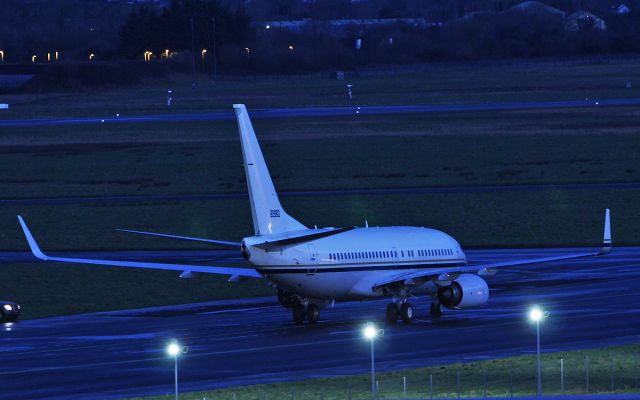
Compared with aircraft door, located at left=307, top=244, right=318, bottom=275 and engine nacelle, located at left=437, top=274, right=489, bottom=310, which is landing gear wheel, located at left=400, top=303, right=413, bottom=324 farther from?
aircraft door, located at left=307, top=244, right=318, bottom=275

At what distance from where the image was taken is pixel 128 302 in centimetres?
6444

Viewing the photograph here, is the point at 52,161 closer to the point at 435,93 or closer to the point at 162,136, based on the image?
the point at 162,136

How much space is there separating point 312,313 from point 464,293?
5.67 meters

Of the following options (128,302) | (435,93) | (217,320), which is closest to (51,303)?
(128,302)

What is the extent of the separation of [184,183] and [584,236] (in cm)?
3569

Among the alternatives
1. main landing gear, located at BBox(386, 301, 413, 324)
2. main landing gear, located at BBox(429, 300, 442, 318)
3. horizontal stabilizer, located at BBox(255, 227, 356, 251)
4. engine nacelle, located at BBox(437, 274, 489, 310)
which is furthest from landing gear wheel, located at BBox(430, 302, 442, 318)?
horizontal stabilizer, located at BBox(255, 227, 356, 251)

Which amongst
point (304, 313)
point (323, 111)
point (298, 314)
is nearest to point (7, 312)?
point (298, 314)

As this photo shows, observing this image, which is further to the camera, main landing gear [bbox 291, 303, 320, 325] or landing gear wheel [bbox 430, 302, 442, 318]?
landing gear wheel [bbox 430, 302, 442, 318]

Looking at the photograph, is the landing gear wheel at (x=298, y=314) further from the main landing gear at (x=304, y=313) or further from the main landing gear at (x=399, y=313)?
the main landing gear at (x=399, y=313)

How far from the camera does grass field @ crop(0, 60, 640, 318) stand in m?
72.9

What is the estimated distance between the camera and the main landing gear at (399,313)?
5631 cm

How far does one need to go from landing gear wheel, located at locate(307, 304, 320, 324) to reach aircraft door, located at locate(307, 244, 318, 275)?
2.91 meters

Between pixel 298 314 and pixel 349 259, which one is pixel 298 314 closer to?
pixel 298 314

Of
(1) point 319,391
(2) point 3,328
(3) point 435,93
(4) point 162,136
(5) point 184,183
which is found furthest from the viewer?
Answer: (3) point 435,93
